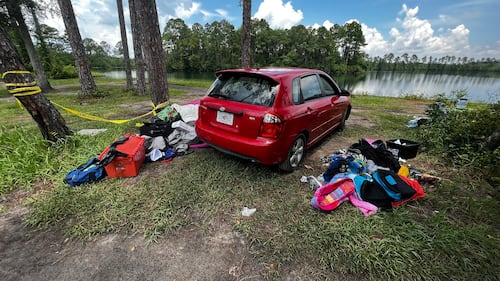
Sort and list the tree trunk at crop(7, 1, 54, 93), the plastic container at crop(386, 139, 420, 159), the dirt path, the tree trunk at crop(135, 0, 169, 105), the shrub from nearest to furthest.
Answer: the dirt path → the shrub → the plastic container at crop(386, 139, 420, 159) → the tree trunk at crop(135, 0, 169, 105) → the tree trunk at crop(7, 1, 54, 93)

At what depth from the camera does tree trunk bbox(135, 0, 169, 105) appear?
16.4 ft

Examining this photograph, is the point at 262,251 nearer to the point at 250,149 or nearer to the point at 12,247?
the point at 250,149

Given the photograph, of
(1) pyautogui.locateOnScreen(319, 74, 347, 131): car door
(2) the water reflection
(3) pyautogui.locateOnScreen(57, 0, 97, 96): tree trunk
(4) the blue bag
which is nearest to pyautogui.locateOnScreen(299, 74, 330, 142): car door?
(1) pyautogui.locateOnScreen(319, 74, 347, 131): car door

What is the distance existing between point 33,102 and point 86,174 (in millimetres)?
1802

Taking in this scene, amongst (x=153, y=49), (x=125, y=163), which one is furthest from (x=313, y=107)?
(x=153, y=49)

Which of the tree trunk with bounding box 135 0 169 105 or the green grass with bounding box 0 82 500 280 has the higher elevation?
the tree trunk with bounding box 135 0 169 105

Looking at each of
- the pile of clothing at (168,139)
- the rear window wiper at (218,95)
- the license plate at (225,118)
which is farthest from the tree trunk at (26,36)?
the license plate at (225,118)

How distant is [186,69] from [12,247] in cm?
Answer: 6403

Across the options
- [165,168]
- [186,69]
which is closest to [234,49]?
[186,69]

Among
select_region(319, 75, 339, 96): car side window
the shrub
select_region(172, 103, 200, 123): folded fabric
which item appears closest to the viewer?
the shrub

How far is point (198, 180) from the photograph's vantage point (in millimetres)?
2979

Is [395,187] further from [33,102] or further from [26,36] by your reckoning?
[26,36]

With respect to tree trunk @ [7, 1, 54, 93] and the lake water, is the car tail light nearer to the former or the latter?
the lake water

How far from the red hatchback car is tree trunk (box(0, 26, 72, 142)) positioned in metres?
2.65
